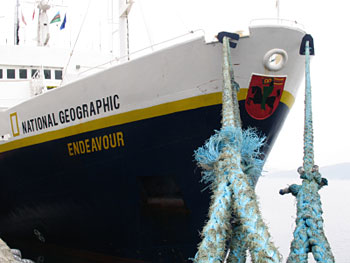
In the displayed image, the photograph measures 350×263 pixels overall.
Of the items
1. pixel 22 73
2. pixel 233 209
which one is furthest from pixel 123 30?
pixel 233 209

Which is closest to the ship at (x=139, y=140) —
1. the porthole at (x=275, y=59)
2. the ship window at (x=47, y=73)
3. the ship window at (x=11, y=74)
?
the porthole at (x=275, y=59)

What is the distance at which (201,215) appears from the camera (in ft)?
22.0

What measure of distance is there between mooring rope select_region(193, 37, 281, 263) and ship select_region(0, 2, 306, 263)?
9.00ft

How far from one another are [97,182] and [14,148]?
2.47 metres

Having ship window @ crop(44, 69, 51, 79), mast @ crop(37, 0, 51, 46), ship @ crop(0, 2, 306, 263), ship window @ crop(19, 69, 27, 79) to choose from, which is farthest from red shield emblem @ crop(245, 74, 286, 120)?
mast @ crop(37, 0, 51, 46)

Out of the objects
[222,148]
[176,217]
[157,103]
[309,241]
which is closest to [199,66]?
[157,103]

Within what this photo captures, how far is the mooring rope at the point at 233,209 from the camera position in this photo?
2244 millimetres

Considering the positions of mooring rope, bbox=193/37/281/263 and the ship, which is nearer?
mooring rope, bbox=193/37/281/263

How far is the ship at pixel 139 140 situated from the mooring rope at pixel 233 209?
2744 millimetres

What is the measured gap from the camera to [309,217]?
2.62m

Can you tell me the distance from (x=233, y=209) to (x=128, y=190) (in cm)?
471

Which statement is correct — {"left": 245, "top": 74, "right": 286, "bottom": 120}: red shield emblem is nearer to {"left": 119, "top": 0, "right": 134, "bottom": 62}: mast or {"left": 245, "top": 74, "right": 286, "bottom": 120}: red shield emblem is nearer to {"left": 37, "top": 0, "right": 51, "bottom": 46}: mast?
{"left": 119, "top": 0, "right": 134, "bottom": 62}: mast

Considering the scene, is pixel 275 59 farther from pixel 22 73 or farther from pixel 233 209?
pixel 22 73

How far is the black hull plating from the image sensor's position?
21.4 feet
